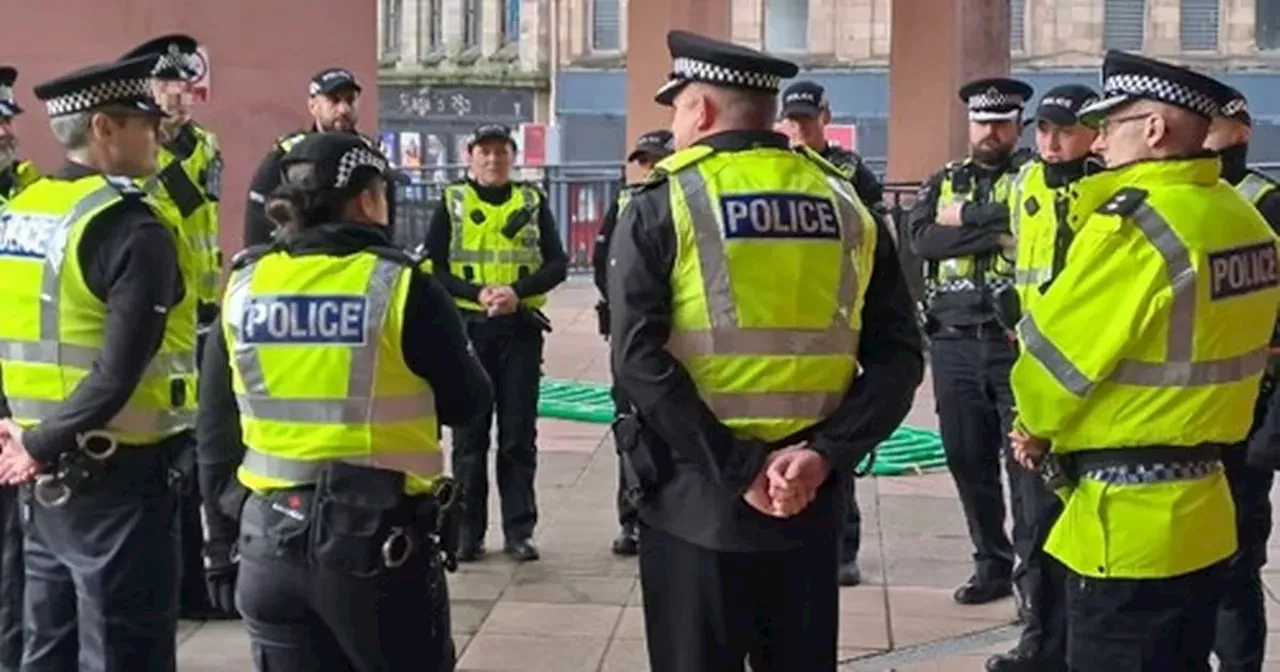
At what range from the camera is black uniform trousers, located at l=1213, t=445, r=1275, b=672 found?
6.32 m

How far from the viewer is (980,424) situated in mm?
8250

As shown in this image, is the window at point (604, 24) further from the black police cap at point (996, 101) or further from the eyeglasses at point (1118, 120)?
the eyeglasses at point (1118, 120)

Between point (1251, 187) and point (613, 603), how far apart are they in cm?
332

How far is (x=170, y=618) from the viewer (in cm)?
557

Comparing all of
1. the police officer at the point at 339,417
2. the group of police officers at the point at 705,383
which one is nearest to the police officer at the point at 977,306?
the group of police officers at the point at 705,383

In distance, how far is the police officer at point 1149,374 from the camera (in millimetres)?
4750

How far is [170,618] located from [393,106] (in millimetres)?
38444

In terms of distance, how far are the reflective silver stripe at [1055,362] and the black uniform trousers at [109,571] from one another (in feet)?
8.18

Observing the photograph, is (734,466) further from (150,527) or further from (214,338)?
(150,527)

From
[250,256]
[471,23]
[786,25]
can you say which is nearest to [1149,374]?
[250,256]

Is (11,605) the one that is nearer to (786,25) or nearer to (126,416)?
(126,416)

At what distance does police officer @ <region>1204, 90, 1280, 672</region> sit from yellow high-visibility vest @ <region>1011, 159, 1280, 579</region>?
4.32 ft

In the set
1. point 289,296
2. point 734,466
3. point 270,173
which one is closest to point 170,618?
point 289,296

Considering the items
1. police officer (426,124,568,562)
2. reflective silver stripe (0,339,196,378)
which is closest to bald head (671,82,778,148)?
reflective silver stripe (0,339,196,378)
